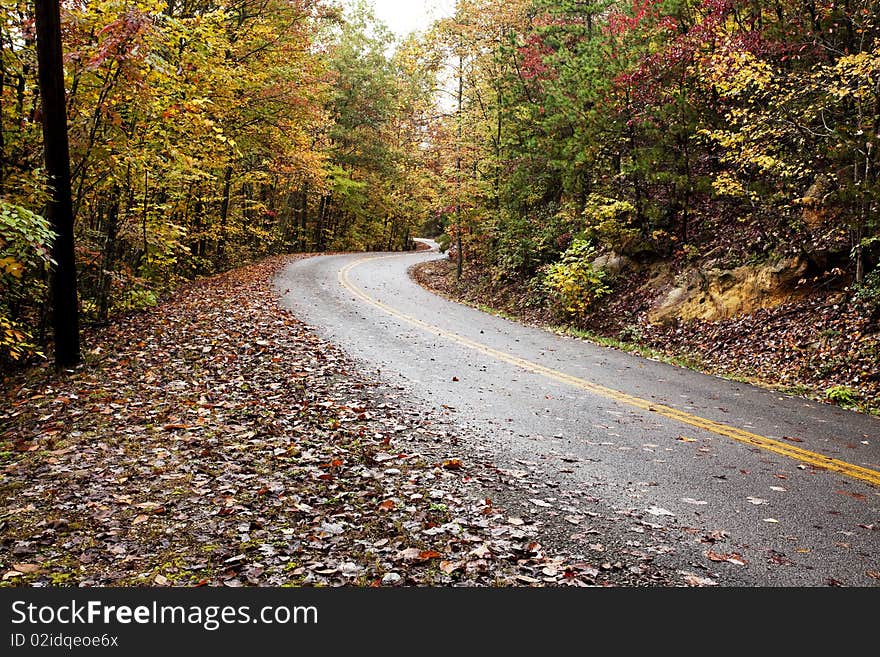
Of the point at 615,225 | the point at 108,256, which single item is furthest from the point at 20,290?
the point at 615,225

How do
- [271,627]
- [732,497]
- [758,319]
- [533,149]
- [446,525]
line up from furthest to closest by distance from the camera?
1. [533,149]
2. [758,319]
3. [732,497]
4. [446,525]
5. [271,627]

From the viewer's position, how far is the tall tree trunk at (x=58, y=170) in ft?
25.1

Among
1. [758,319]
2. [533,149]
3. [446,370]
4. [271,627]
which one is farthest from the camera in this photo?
[533,149]

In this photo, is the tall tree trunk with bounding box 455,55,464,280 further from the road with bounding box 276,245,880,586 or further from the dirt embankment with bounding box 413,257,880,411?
the road with bounding box 276,245,880,586

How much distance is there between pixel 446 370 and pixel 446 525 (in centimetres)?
493

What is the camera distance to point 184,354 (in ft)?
30.7

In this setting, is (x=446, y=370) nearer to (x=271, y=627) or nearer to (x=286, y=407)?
(x=286, y=407)

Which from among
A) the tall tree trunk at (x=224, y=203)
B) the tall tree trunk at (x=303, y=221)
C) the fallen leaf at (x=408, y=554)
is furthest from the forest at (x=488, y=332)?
the tall tree trunk at (x=303, y=221)

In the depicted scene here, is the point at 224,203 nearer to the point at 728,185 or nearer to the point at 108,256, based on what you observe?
the point at 108,256

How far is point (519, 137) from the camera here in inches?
717

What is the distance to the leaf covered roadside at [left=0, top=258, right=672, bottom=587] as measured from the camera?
145 inches

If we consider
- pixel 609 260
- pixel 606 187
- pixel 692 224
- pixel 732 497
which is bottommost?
pixel 732 497

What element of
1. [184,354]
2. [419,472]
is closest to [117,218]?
[184,354]

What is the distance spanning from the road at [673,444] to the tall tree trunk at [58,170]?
4.26 m
